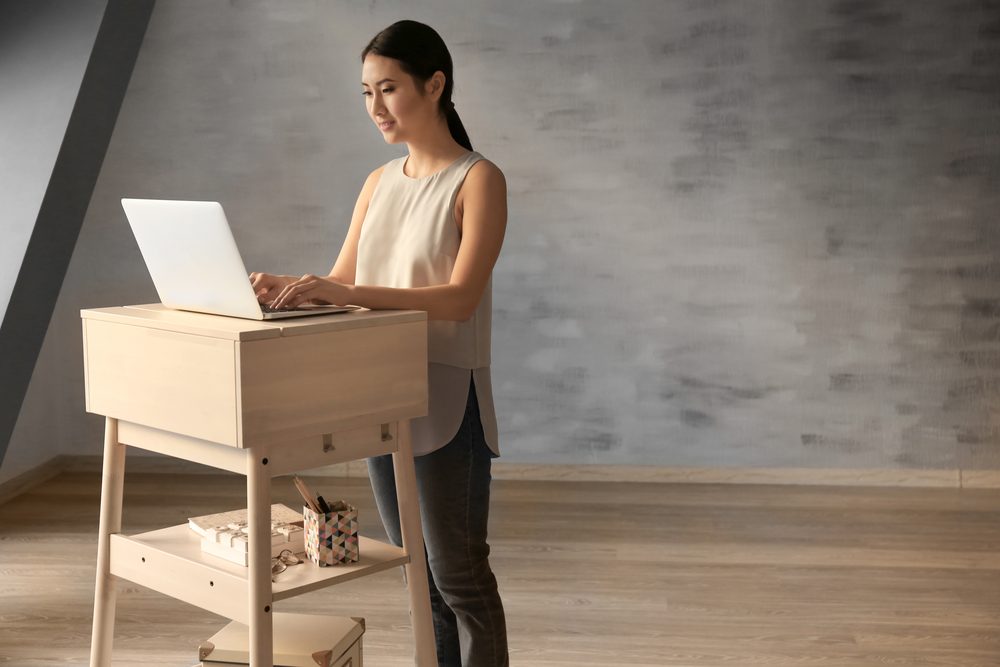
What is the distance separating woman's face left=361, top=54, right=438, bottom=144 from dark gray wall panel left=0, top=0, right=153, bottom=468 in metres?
1.08

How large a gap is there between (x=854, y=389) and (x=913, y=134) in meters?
0.96

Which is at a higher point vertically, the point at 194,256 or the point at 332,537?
the point at 194,256

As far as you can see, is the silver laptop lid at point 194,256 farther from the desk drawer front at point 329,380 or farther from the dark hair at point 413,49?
the dark hair at point 413,49

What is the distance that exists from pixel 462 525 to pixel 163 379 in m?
0.54

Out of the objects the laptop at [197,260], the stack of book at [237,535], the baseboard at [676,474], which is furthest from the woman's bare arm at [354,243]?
the baseboard at [676,474]

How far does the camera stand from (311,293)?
4.95 feet

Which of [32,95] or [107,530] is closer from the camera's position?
[107,530]

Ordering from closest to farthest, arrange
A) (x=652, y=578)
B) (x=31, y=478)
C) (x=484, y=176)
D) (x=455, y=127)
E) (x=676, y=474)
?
(x=484, y=176), (x=455, y=127), (x=652, y=578), (x=31, y=478), (x=676, y=474)

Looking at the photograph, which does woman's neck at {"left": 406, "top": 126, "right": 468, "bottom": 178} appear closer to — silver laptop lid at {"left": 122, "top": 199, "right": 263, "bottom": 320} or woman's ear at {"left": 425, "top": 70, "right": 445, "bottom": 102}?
woman's ear at {"left": 425, "top": 70, "right": 445, "bottom": 102}

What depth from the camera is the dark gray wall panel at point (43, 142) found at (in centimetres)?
243

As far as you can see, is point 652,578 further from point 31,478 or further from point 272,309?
point 31,478

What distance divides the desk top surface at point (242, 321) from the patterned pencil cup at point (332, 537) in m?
0.29

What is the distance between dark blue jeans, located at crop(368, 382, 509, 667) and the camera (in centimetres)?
174

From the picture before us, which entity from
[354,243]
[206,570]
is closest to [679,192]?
[354,243]
